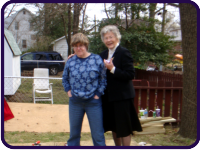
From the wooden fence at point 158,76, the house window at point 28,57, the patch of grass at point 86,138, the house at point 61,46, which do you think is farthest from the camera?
the house at point 61,46

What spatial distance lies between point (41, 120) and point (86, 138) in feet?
3.48

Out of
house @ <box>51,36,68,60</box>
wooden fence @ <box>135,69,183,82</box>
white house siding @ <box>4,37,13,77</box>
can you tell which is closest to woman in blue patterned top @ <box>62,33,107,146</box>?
white house siding @ <box>4,37,13,77</box>

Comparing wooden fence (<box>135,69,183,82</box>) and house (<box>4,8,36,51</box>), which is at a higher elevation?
house (<box>4,8,36,51</box>)

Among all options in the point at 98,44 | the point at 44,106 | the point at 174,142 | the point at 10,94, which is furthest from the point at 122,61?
the point at 98,44

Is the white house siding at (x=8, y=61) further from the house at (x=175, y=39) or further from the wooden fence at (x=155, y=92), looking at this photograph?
the house at (x=175, y=39)

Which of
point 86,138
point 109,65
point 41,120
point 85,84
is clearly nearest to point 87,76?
point 85,84

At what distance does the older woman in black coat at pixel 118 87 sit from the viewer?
2.52 m

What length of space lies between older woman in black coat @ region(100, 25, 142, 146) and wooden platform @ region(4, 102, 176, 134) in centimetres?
177

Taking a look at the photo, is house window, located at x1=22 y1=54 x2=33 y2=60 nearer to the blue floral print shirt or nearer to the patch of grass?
the patch of grass

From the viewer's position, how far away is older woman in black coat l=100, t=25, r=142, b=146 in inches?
99.3

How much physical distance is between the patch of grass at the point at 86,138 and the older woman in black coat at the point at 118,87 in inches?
55.8

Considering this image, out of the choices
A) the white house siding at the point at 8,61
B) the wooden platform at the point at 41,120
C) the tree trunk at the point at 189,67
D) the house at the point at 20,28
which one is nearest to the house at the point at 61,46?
the house at the point at 20,28

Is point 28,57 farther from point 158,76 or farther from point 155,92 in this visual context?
point 155,92

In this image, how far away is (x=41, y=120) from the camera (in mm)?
4312
